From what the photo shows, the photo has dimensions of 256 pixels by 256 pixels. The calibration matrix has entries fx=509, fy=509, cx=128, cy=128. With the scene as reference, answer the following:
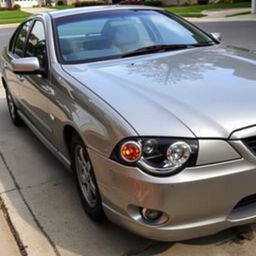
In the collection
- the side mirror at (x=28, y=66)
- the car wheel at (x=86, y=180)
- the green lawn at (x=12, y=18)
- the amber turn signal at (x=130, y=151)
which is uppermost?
the side mirror at (x=28, y=66)

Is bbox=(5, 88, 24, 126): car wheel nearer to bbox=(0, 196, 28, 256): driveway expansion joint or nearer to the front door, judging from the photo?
the front door

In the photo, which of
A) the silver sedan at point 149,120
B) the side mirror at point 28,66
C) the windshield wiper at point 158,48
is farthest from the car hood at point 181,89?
the side mirror at point 28,66

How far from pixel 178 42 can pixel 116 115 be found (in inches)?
70.2

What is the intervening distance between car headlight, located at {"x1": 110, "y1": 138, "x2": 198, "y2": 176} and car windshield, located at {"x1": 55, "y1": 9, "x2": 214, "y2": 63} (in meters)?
1.61

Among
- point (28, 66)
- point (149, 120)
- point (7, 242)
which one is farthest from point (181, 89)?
point (7, 242)

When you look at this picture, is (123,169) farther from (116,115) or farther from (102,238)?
(102,238)

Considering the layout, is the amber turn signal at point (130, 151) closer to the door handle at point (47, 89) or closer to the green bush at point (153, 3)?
the door handle at point (47, 89)

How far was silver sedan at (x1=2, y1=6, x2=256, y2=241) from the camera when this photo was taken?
287 cm

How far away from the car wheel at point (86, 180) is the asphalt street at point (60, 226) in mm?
143

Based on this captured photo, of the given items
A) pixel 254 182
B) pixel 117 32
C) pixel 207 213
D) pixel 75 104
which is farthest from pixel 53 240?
pixel 117 32

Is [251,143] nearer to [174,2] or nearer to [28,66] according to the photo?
[28,66]

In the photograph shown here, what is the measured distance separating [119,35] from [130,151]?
6.48 feet

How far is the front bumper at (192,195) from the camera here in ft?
9.33

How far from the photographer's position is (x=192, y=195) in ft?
9.36
